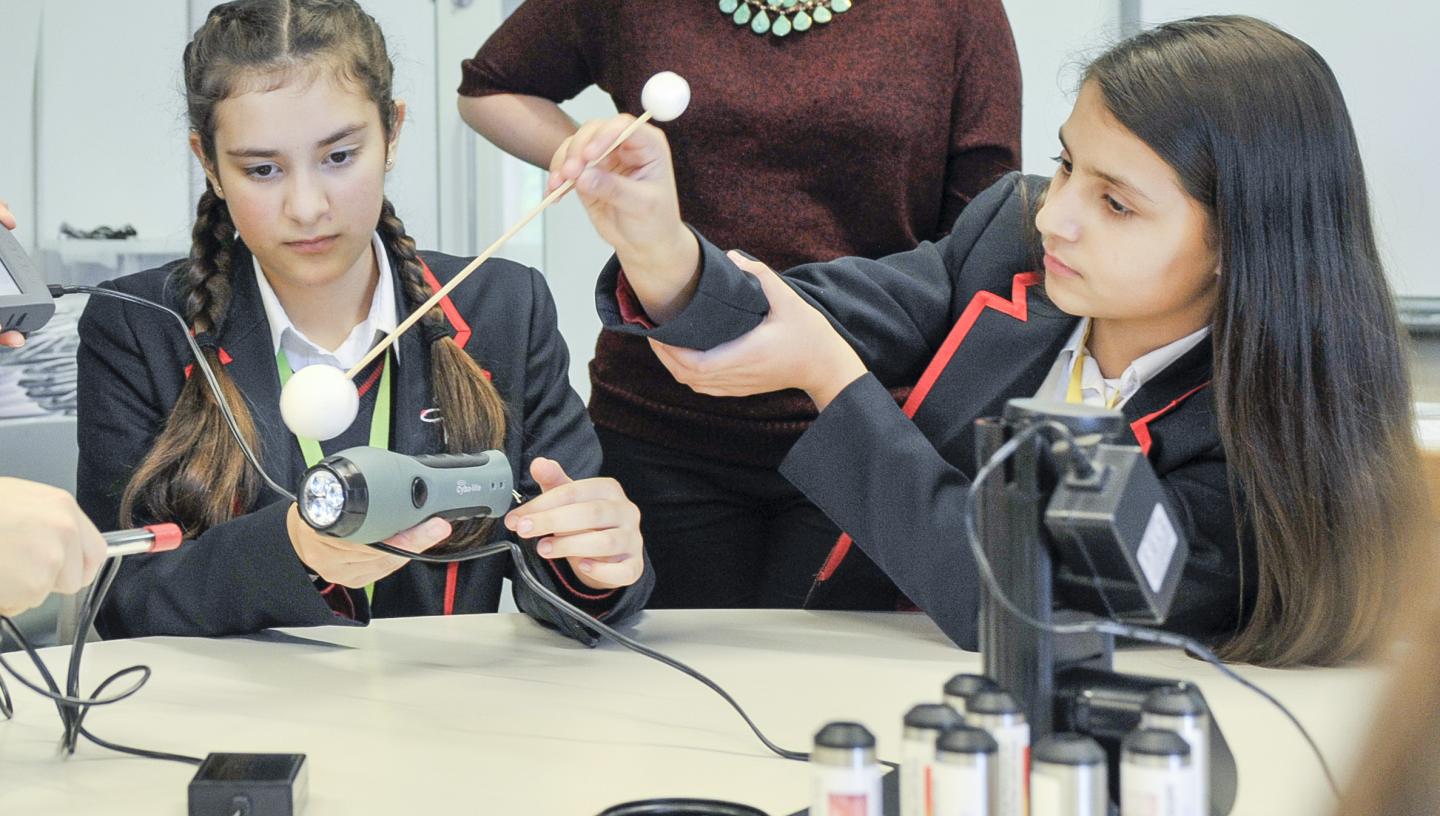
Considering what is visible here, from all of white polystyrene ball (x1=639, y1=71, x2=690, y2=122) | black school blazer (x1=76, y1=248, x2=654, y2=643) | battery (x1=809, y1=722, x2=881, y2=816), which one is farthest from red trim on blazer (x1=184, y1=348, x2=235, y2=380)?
battery (x1=809, y1=722, x2=881, y2=816)

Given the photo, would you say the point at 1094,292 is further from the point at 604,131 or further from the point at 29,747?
the point at 29,747

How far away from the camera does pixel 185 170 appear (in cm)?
261

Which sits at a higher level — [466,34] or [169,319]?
[466,34]

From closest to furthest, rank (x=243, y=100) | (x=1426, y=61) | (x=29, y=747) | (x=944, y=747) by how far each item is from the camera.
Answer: (x=944, y=747) < (x=29, y=747) < (x=243, y=100) < (x=1426, y=61)

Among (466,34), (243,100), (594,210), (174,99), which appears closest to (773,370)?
(594,210)

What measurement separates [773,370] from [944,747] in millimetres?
589

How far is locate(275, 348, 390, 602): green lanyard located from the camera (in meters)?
1.39

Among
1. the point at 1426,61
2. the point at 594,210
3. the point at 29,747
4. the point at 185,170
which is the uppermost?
the point at 1426,61

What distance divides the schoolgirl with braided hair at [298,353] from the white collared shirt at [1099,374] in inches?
15.8

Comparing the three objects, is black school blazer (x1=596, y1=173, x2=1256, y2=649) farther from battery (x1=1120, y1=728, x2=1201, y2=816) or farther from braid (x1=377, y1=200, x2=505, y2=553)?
→ battery (x1=1120, y1=728, x2=1201, y2=816)

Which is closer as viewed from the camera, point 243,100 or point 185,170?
point 243,100

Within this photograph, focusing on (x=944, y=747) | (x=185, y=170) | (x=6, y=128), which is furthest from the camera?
(x=185, y=170)

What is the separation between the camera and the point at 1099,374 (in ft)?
4.22

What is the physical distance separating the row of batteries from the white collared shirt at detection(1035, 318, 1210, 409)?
57cm
